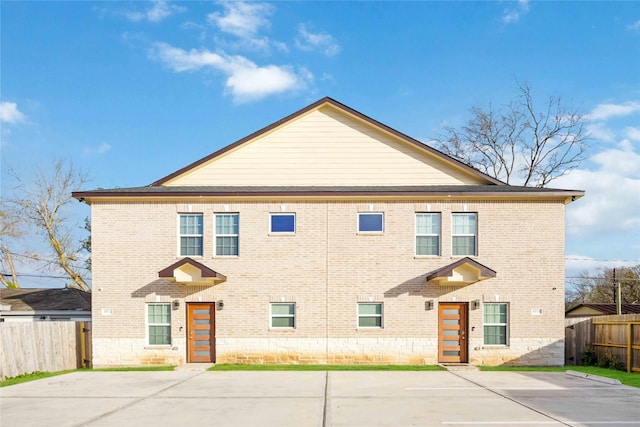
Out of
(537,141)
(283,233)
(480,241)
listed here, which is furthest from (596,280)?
(283,233)

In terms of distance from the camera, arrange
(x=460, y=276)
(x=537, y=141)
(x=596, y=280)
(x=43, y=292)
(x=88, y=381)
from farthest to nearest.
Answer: (x=596, y=280) < (x=537, y=141) < (x=43, y=292) < (x=460, y=276) < (x=88, y=381)

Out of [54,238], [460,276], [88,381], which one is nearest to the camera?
[88,381]

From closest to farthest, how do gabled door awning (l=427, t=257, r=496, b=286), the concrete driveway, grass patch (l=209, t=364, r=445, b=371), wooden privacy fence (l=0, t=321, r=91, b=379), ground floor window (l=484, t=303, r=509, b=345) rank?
the concrete driveway → wooden privacy fence (l=0, t=321, r=91, b=379) → grass patch (l=209, t=364, r=445, b=371) → gabled door awning (l=427, t=257, r=496, b=286) → ground floor window (l=484, t=303, r=509, b=345)

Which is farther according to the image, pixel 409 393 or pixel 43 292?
pixel 43 292

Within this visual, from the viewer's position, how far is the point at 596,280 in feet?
205

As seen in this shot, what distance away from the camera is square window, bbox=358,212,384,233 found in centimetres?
1830

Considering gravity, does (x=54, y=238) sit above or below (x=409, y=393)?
above

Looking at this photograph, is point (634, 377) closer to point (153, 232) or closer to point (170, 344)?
point (170, 344)

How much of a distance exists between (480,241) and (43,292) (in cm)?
2474

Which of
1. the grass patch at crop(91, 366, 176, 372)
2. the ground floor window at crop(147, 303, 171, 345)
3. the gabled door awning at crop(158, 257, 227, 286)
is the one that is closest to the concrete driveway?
the grass patch at crop(91, 366, 176, 372)

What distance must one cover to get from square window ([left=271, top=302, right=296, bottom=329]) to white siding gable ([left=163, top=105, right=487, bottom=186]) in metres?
4.50

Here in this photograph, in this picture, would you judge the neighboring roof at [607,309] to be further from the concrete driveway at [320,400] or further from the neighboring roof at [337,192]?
the concrete driveway at [320,400]

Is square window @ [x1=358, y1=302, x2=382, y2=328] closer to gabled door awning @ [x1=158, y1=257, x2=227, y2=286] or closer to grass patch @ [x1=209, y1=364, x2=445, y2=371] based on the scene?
grass patch @ [x1=209, y1=364, x2=445, y2=371]

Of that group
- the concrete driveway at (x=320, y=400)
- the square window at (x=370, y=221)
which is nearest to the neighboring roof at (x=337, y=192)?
the square window at (x=370, y=221)
